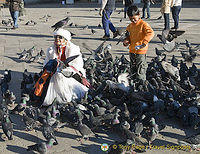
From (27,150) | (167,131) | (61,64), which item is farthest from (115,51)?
(27,150)

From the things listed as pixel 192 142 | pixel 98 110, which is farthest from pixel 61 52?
pixel 192 142

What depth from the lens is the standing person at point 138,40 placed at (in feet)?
13.5

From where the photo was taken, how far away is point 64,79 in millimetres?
4180

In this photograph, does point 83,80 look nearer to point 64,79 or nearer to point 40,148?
point 64,79

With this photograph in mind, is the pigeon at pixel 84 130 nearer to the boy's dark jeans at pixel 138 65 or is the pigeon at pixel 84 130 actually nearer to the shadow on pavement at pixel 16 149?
the shadow on pavement at pixel 16 149

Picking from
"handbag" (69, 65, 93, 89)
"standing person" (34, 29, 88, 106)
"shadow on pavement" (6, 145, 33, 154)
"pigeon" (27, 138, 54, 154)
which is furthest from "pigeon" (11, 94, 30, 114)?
"pigeon" (27, 138, 54, 154)

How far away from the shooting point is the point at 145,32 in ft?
13.6

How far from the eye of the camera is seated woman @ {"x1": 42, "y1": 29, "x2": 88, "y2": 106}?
4.15 meters

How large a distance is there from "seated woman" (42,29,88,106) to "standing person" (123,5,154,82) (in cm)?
97

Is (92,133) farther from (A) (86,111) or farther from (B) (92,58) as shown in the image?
(B) (92,58)

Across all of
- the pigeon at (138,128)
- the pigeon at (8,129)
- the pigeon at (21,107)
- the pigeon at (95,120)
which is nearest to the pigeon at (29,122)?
the pigeon at (8,129)

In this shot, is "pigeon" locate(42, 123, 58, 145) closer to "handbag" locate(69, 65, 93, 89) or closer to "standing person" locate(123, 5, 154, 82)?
"handbag" locate(69, 65, 93, 89)

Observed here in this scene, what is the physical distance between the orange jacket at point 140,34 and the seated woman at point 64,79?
982 millimetres

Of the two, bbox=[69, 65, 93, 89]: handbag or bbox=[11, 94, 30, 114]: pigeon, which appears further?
bbox=[69, 65, 93, 89]: handbag
